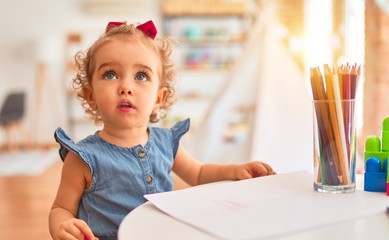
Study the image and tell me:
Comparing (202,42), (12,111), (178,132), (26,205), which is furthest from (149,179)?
(202,42)

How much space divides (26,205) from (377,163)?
2520 millimetres

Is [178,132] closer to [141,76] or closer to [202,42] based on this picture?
[141,76]

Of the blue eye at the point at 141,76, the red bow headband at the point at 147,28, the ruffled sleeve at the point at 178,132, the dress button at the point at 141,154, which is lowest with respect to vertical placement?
the dress button at the point at 141,154

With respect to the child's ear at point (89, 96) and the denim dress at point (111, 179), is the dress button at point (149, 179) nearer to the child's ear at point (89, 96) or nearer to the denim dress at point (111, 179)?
the denim dress at point (111, 179)

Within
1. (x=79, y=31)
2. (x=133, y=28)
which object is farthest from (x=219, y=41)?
(x=133, y=28)

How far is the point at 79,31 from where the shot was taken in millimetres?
5711

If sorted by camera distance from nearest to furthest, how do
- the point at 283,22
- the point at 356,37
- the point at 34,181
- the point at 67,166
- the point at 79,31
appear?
the point at 67,166 → the point at 34,181 → the point at 356,37 → the point at 283,22 → the point at 79,31

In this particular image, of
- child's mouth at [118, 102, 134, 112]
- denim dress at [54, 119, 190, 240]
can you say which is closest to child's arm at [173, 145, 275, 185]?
denim dress at [54, 119, 190, 240]

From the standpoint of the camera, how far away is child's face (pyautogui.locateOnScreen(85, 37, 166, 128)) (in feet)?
2.61

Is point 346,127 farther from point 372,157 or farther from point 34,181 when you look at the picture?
point 34,181

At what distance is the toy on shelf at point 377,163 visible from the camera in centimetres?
70

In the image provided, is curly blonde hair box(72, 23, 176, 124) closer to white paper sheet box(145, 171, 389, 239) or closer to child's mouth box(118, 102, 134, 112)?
child's mouth box(118, 102, 134, 112)

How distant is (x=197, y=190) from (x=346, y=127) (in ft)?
0.75

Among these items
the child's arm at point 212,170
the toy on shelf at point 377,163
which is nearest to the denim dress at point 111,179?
the child's arm at point 212,170
